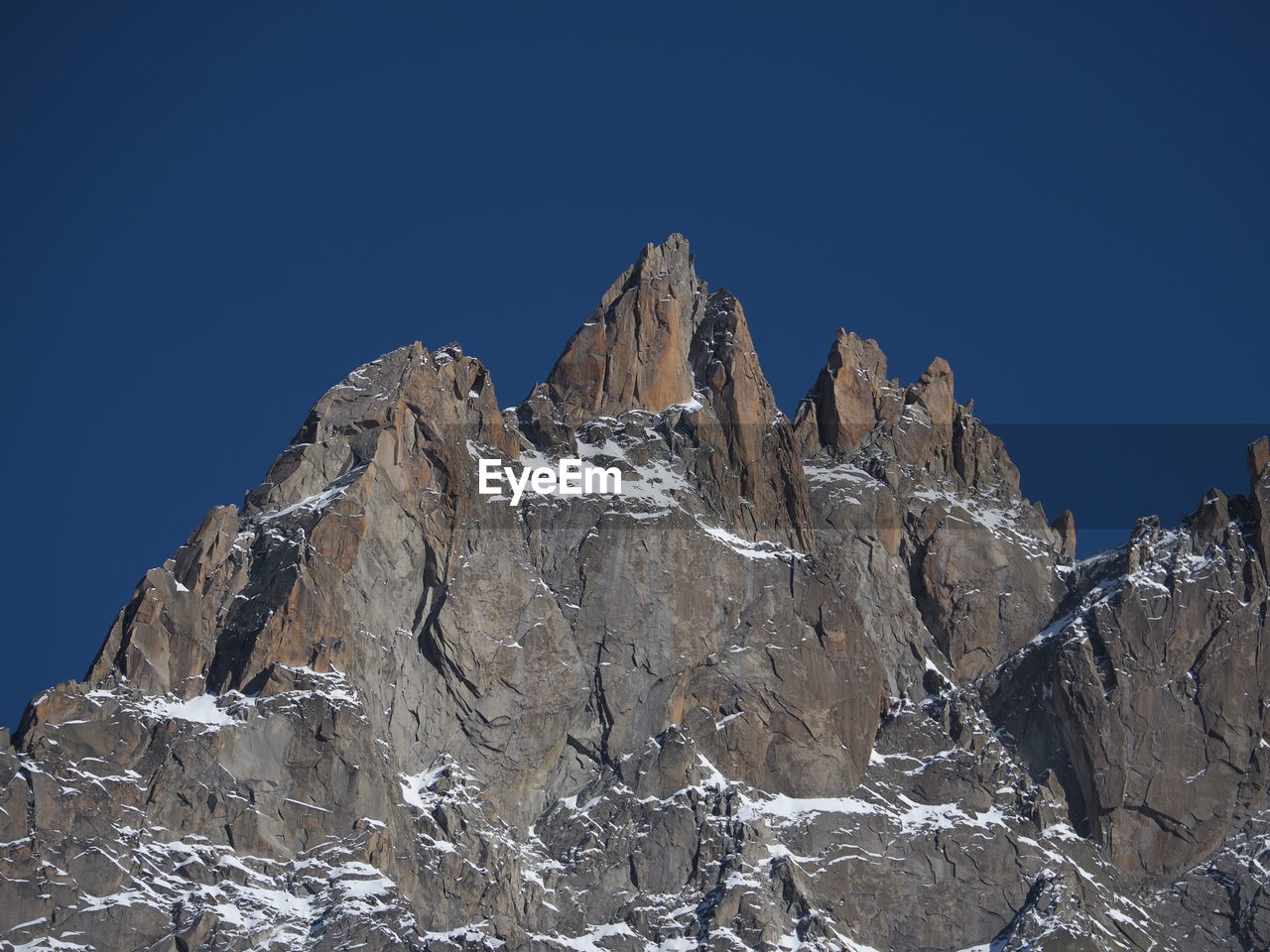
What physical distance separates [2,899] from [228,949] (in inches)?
572

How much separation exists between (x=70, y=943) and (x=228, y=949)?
9.91 m

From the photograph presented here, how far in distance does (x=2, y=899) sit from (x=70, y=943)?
5.08m

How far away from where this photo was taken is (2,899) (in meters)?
200

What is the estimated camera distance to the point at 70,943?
19962cm

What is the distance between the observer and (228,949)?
655 ft
